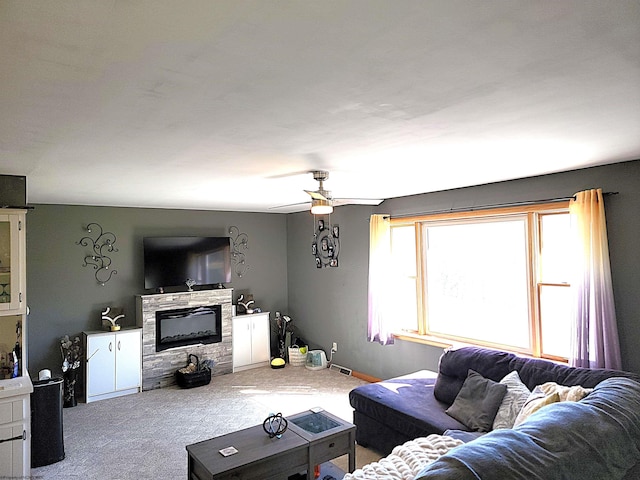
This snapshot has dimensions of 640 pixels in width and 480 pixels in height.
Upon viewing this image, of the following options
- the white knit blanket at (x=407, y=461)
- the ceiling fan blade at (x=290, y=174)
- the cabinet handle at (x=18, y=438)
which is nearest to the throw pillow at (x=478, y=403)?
the white knit blanket at (x=407, y=461)

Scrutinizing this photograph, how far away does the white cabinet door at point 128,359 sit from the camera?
5758 mm

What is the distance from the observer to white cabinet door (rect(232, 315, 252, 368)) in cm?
681

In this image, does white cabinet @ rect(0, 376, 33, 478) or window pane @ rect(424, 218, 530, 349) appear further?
window pane @ rect(424, 218, 530, 349)

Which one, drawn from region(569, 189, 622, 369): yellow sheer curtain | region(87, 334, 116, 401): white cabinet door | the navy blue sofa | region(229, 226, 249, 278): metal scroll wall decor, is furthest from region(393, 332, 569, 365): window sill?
region(87, 334, 116, 401): white cabinet door

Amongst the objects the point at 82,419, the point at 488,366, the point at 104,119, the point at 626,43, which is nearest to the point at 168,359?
the point at 82,419

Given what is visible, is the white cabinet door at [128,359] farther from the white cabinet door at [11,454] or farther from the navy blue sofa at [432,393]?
the navy blue sofa at [432,393]

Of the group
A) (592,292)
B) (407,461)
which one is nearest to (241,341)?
(407,461)

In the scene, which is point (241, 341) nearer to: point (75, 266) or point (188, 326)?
point (188, 326)

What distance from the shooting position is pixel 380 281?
5715 mm

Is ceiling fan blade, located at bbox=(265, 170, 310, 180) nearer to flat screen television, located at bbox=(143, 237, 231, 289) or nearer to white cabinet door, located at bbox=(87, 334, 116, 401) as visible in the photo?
flat screen television, located at bbox=(143, 237, 231, 289)

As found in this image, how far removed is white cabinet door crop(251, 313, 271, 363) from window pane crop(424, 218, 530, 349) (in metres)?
2.80

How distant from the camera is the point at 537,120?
2.33 m

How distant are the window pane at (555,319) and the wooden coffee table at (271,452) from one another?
7.28ft

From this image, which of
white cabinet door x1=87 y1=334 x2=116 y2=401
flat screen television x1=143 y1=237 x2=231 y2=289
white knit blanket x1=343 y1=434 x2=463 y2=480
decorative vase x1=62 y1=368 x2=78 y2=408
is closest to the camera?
white knit blanket x1=343 y1=434 x2=463 y2=480
